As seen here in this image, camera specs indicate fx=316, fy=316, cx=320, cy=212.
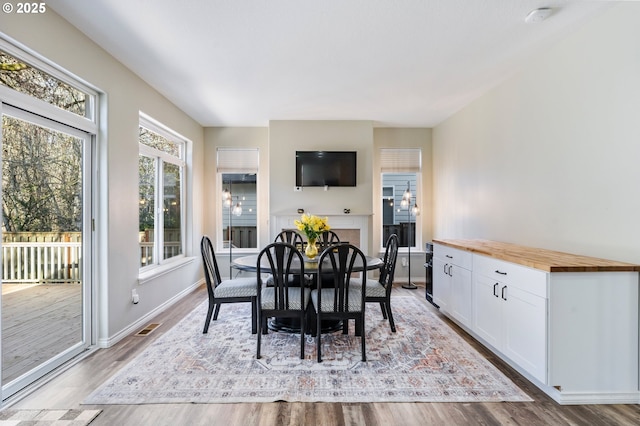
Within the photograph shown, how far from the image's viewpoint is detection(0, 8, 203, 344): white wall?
2.45 m

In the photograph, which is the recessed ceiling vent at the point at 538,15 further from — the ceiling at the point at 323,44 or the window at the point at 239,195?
the window at the point at 239,195

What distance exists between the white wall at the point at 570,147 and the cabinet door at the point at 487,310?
0.71 m

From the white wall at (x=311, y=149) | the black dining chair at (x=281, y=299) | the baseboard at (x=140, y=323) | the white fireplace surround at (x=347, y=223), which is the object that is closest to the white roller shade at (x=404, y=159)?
the white wall at (x=311, y=149)

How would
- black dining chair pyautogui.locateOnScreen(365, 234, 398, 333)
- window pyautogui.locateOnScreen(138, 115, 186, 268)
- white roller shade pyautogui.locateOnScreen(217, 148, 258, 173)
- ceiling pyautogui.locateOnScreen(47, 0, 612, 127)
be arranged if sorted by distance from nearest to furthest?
ceiling pyautogui.locateOnScreen(47, 0, 612, 127)
black dining chair pyautogui.locateOnScreen(365, 234, 398, 333)
window pyautogui.locateOnScreen(138, 115, 186, 268)
white roller shade pyautogui.locateOnScreen(217, 148, 258, 173)

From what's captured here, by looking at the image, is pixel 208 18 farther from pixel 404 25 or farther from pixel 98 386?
pixel 98 386

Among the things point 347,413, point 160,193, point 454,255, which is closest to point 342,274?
point 347,413

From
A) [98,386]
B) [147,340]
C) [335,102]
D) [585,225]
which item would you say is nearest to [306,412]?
[98,386]

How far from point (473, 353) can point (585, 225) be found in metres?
1.41

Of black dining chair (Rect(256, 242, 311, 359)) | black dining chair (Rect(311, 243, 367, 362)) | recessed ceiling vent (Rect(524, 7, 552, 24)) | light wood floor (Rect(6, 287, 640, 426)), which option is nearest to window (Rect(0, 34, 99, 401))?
light wood floor (Rect(6, 287, 640, 426))

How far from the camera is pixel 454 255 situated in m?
3.45

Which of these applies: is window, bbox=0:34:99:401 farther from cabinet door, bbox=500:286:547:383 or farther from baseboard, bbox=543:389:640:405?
baseboard, bbox=543:389:640:405

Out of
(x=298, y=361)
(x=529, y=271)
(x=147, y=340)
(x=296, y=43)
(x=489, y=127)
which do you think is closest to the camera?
(x=529, y=271)

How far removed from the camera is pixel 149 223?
13.3 ft

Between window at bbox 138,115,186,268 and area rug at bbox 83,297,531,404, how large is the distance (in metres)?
1.34
